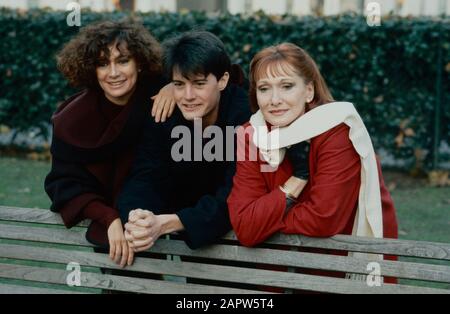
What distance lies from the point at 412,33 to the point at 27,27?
4.86 metres

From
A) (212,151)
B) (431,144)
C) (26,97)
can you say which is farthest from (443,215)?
(26,97)

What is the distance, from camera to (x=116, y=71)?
3.61m

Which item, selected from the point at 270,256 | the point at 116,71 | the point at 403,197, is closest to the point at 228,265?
the point at 270,256

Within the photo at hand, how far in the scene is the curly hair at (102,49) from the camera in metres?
3.62

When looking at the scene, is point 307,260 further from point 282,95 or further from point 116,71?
point 116,71

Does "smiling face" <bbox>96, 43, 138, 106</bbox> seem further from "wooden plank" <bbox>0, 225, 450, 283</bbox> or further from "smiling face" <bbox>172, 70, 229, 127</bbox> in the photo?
"wooden plank" <bbox>0, 225, 450, 283</bbox>

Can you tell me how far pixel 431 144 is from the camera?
8.41 metres

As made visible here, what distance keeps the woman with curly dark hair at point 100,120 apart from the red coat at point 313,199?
2.04 ft

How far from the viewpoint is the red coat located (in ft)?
10.3

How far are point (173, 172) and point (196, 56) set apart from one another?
60cm

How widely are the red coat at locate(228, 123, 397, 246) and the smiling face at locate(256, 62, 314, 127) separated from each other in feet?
0.58

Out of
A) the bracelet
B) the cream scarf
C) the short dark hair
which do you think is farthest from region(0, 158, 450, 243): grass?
the short dark hair

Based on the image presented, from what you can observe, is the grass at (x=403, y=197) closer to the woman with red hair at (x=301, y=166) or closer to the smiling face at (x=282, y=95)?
the woman with red hair at (x=301, y=166)
